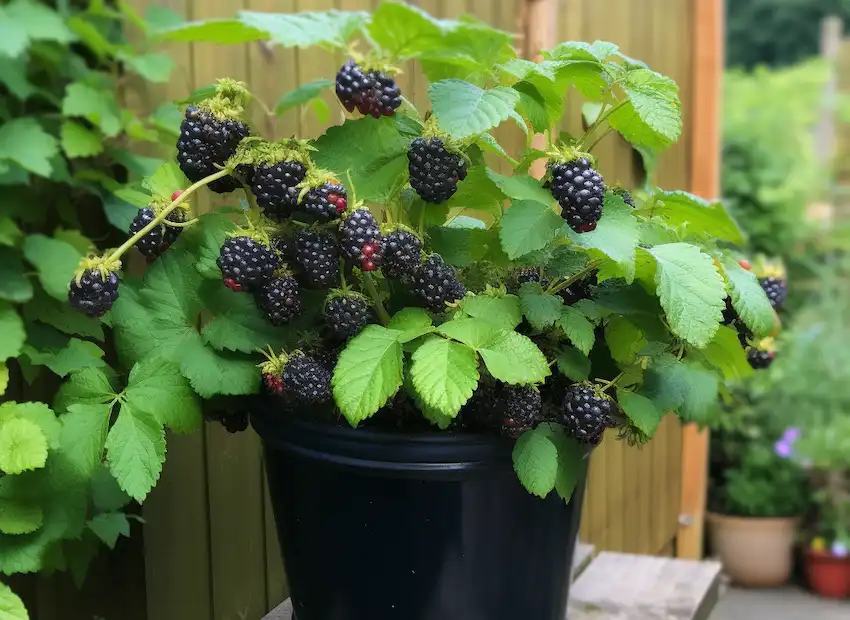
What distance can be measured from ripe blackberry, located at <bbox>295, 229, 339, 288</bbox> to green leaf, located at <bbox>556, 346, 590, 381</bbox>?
194 millimetres

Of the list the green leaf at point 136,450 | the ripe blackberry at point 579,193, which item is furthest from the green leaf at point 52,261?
the ripe blackberry at point 579,193

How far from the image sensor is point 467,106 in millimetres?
584

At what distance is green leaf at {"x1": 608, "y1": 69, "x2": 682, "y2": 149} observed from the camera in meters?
0.62

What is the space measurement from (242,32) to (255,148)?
0.12 m

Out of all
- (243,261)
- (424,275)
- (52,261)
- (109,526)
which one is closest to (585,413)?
(424,275)

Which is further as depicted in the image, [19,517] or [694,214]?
[694,214]

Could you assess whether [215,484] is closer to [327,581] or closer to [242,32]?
[327,581]

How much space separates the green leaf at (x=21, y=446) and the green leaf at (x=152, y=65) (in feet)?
1.60

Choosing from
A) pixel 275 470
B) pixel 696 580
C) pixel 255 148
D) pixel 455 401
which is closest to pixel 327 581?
pixel 275 470

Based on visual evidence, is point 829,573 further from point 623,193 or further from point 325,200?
point 325,200

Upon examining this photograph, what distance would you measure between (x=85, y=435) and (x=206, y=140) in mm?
239

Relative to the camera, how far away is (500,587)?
0.69m

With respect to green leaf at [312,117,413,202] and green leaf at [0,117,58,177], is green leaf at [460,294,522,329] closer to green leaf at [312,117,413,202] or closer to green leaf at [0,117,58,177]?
green leaf at [312,117,413,202]

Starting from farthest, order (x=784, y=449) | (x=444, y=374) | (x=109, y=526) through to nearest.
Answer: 1. (x=784, y=449)
2. (x=109, y=526)
3. (x=444, y=374)
